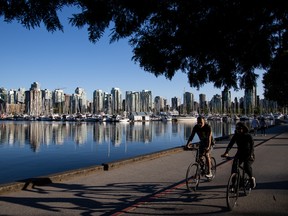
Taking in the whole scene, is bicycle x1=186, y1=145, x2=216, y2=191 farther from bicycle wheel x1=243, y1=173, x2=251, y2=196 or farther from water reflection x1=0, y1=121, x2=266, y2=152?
water reflection x1=0, y1=121, x2=266, y2=152

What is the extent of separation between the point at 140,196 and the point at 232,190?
88.8 inches

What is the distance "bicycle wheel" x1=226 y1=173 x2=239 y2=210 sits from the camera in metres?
7.58

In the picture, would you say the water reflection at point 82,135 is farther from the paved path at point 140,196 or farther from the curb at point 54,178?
the paved path at point 140,196

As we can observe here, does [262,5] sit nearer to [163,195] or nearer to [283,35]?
[283,35]

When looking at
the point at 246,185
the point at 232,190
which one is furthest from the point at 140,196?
the point at 246,185

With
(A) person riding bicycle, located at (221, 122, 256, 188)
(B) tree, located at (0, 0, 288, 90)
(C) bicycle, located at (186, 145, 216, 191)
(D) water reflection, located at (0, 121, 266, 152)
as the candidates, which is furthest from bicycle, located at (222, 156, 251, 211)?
(D) water reflection, located at (0, 121, 266, 152)

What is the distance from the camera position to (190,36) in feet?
15.3

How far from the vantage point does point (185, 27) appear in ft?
15.2

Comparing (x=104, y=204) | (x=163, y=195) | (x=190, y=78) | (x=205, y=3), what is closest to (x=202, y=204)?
(x=163, y=195)

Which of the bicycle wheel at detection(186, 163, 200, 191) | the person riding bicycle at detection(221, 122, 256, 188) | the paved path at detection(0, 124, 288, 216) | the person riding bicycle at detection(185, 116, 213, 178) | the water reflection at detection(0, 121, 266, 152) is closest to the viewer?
the paved path at detection(0, 124, 288, 216)

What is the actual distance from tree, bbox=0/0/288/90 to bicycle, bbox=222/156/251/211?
120 inches

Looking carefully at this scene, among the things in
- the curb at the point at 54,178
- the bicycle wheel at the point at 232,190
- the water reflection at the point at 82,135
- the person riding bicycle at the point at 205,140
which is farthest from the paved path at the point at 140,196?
the water reflection at the point at 82,135

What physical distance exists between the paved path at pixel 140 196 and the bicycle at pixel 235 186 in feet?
0.57

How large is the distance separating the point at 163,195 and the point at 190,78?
4056mm
